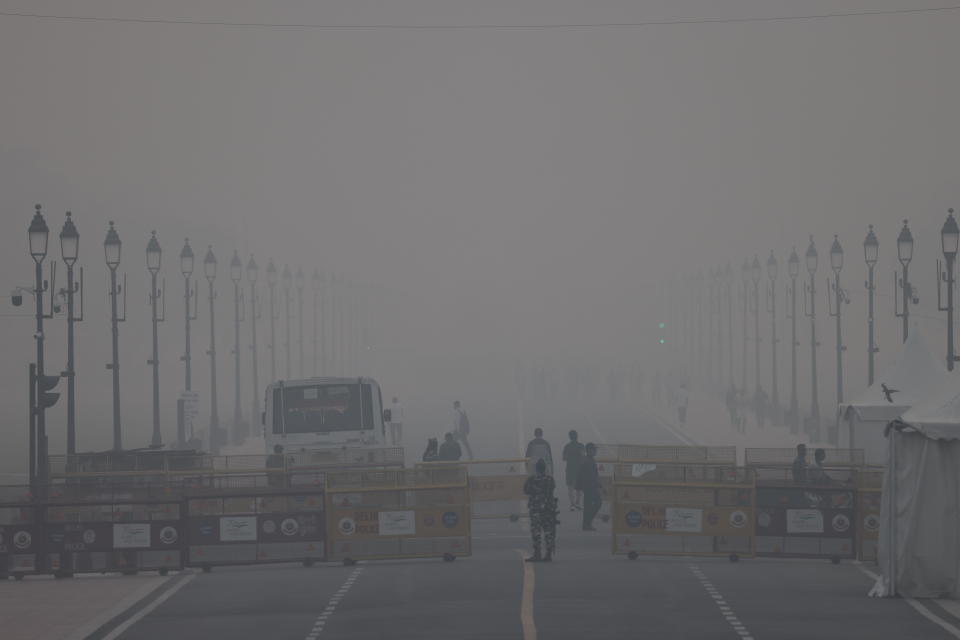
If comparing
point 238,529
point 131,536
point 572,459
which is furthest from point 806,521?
point 131,536

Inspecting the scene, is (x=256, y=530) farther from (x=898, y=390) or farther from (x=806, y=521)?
(x=898, y=390)

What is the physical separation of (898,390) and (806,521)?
9.23 metres

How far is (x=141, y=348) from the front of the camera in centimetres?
19212

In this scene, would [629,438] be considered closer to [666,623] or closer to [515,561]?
[515,561]

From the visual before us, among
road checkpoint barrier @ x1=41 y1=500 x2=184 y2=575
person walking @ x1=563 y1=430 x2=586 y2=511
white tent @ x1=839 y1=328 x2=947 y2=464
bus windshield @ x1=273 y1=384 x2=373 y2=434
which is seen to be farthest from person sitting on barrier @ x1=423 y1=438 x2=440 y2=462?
road checkpoint barrier @ x1=41 y1=500 x2=184 y2=575

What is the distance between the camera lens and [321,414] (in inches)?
1442

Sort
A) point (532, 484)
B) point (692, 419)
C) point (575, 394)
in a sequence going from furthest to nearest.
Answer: point (575, 394), point (692, 419), point (532, 484)

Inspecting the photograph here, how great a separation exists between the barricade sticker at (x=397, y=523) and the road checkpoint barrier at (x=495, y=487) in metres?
6.89

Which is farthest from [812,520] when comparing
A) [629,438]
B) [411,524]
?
[629,438]

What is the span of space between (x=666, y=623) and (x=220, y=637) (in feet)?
15.0

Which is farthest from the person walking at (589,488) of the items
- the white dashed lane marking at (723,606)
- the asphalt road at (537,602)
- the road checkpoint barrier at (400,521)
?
the white dashed lane marking at (723,606)

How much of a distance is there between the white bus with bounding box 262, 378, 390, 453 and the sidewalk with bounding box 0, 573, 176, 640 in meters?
11.2

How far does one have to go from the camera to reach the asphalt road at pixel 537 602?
1800cm

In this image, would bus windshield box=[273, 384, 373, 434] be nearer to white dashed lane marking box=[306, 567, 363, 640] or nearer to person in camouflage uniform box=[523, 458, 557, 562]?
white dashed lane marking box=[306, 567, 363, 640]
